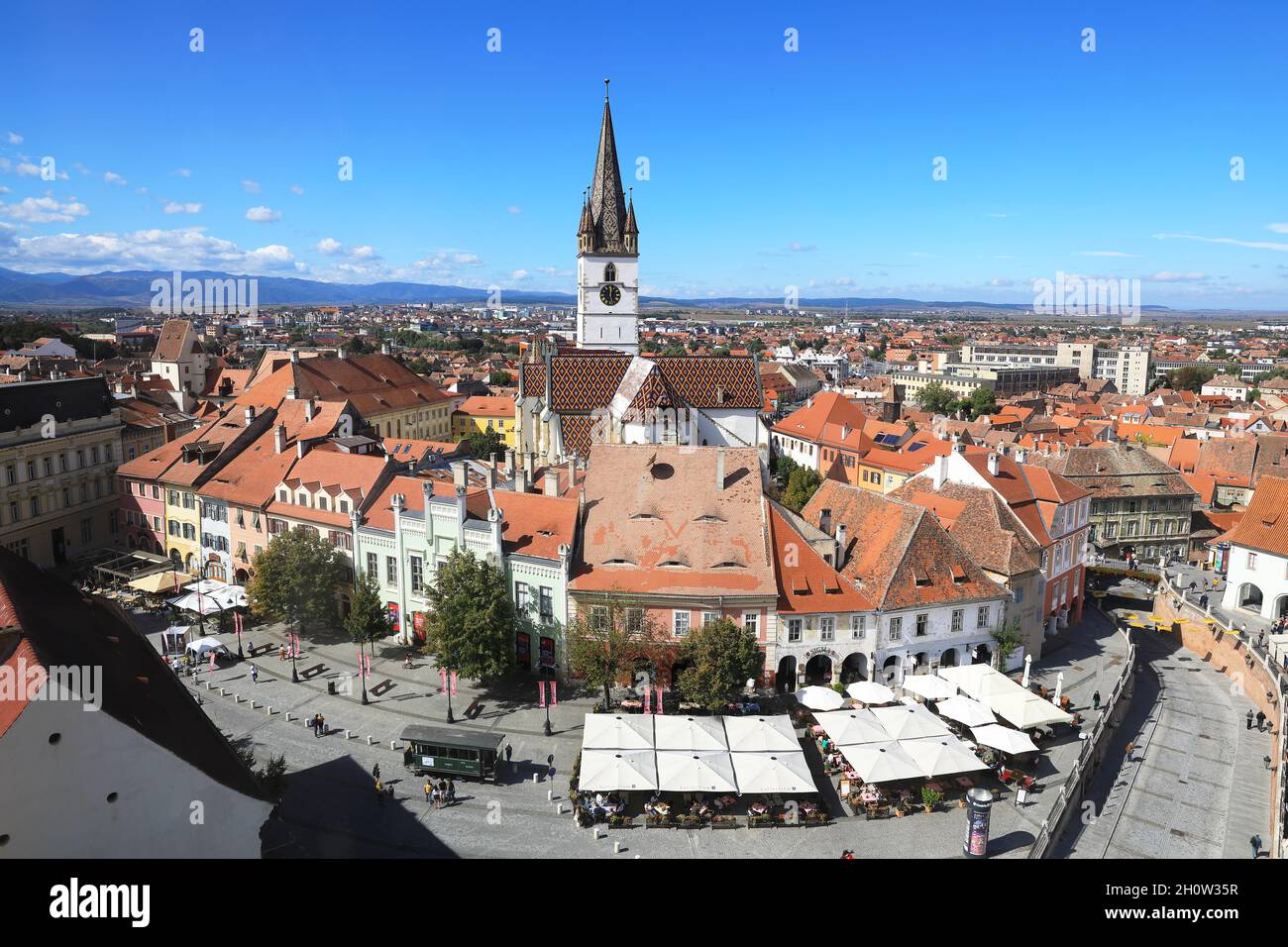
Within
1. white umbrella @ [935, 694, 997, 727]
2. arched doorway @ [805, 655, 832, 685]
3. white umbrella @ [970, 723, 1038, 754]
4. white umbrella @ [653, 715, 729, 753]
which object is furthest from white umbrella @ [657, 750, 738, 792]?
white umbrella @ [970, 723, 1038, 754]

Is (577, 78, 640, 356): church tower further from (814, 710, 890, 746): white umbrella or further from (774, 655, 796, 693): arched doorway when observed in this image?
(814, 710, 890, 746): white umbrella

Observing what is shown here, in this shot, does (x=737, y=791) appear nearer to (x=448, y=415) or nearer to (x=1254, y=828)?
(x=1254, y=828)

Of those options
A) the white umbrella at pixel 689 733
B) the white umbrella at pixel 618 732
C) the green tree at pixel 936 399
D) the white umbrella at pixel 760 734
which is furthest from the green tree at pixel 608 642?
the green tree at pixel 936 399

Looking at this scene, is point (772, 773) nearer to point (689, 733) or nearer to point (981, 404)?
point (689, 733)

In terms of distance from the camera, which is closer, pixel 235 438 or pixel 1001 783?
pixel 1001 783

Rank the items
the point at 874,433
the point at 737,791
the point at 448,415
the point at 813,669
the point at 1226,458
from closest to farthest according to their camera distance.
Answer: the point at 737,791, the point at 813,669, the point at 1226,458, the point at 874,433, the point at 448,415

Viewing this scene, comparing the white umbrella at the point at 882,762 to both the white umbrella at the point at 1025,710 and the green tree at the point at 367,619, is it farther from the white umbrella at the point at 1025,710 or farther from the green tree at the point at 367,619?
the green tree at the point at 367,619
